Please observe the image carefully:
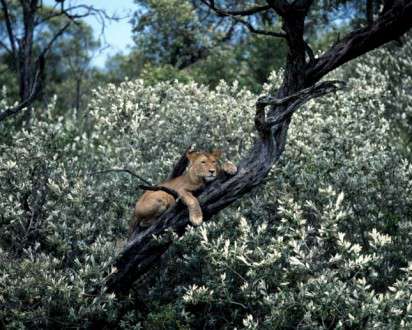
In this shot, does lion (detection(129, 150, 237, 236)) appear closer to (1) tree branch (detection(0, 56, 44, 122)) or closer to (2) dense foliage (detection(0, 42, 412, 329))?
(2) dense foliage (detection(0, 42, 412, 329))

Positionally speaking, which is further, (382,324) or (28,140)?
(28,140)

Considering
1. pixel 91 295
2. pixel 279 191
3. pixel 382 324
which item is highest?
pixel 279 191

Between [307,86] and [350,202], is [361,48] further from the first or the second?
[350,202]

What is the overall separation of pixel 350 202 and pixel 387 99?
1057cm

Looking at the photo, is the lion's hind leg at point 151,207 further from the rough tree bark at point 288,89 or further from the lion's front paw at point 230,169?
the lion's front paw at point 230,169

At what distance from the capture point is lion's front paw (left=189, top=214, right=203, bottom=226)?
826cm

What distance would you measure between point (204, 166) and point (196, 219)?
4.17 ft

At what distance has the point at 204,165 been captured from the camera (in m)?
9.40

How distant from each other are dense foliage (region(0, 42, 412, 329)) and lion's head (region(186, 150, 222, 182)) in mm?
765

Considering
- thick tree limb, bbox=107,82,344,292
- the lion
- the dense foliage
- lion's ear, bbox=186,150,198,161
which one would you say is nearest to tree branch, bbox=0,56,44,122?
the dense foliage

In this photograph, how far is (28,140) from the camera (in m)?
12.3

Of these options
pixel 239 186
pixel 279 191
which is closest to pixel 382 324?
pixel 239 186

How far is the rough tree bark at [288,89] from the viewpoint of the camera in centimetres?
805

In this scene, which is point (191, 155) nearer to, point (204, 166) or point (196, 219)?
point (204, 166)
